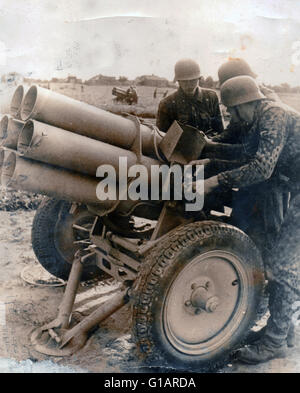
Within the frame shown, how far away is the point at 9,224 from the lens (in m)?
5.93

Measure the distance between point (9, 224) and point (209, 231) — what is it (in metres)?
3.81

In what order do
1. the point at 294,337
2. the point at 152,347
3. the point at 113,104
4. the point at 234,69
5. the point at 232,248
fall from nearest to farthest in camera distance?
the point at 152,347 → the point at 232,248 → the point at 294,337 → the point at 234,69 → the point at 113,104

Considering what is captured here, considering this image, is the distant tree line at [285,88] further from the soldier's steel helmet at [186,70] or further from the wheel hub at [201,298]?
the wheel hub at [201,298]

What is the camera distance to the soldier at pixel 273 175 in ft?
A: 9.90

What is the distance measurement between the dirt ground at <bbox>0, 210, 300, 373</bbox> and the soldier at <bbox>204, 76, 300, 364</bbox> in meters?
0.21

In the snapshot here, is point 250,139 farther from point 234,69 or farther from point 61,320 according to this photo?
point 61,320

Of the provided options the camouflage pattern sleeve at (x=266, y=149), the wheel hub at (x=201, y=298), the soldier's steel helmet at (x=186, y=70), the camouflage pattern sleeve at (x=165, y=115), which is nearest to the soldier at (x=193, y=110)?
the camouflage pattern sleeve at (x=165, y=115)

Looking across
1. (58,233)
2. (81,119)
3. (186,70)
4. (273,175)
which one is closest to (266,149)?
(273,175)

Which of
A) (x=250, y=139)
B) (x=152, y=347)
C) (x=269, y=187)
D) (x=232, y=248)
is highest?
(x=250, y=139)

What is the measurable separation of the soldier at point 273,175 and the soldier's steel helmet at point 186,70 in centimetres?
93

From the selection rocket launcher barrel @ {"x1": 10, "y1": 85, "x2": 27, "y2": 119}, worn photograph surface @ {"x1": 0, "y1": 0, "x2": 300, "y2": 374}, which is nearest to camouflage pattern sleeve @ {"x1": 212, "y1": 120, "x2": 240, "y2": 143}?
worn photograph surface @ {"x1": 0, "y1": 0, "x2": 300, "y2": 374}

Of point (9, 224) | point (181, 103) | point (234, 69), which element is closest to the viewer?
point (234, 69)

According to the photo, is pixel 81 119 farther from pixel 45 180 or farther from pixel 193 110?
pixel 193 110

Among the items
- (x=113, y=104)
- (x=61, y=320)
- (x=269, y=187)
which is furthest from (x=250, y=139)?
(x=113, y=104)
